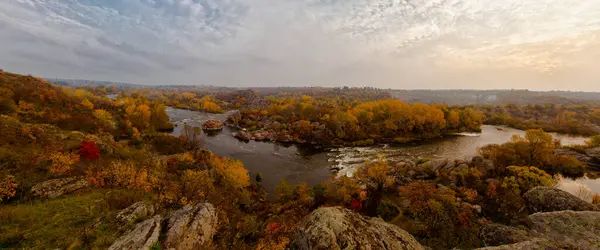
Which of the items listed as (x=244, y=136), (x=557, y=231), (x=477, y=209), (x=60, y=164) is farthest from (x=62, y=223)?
(x=244, y=136)

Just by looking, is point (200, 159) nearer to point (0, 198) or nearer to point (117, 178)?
point (117, 178)

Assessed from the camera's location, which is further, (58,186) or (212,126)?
(212,126)

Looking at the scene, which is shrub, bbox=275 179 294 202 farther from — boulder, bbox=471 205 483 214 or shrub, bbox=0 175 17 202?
shrub, bbox=0 175 17 202

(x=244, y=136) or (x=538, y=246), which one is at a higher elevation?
(x=538, y=246)

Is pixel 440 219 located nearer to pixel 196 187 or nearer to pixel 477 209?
pixel 477 209

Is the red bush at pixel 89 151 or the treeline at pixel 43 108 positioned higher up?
the treeline at pixel 43 108

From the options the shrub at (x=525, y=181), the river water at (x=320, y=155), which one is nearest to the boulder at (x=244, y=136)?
the river water at (x=320, y=155)

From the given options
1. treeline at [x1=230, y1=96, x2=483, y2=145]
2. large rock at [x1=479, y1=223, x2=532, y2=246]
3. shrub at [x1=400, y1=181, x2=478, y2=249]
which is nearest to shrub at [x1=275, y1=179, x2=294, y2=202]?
shrub at [x1=400, y1=181, x2=478, y2=249]

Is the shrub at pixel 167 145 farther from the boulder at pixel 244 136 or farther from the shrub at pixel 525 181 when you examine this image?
the shrub at pixel 525 181
